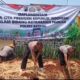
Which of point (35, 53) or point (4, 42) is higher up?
point (4, 42)

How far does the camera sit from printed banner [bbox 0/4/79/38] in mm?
6570

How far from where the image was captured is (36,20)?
6.68m

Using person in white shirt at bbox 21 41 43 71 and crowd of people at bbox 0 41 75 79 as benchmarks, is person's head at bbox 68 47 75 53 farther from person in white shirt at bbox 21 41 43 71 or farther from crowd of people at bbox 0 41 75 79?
person in white shirt at bbox 21 41 43 71

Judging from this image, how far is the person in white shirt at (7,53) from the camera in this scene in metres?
6.59

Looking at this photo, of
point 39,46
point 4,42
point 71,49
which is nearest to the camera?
point 4,42

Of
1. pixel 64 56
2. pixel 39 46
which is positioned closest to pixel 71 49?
pixel 64 56

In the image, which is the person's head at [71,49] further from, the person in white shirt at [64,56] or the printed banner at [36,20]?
the printed banner at [36,20]

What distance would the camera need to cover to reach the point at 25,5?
6633mm

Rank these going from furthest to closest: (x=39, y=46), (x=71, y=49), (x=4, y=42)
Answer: (x=71, y=49), (x=39, y=46), (x=4, y=42)

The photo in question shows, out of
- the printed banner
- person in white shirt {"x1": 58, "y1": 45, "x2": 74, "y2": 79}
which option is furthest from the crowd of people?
the printed banner

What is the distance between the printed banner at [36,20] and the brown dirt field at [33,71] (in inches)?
21.3

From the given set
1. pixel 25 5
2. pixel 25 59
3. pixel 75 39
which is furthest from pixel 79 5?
pixel 25 59

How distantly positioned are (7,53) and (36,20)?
0.87 meters

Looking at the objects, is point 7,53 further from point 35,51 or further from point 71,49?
point 71,49
